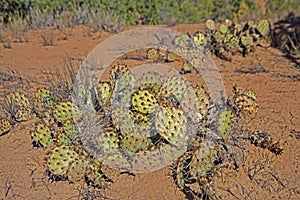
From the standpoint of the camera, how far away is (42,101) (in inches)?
152

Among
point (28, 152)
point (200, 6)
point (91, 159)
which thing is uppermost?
point (91, 159)

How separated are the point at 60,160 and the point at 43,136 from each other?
0.54 m

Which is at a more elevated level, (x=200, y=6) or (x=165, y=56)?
(x=165, y=56)

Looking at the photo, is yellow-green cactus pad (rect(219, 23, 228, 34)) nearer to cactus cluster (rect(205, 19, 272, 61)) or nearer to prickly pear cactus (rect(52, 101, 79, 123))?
cactus cluster (rect(205, 19, 272, 61))

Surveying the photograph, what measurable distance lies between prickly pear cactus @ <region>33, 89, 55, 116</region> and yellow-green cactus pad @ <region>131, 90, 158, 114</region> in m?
1.00

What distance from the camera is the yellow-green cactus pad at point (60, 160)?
9.75ft

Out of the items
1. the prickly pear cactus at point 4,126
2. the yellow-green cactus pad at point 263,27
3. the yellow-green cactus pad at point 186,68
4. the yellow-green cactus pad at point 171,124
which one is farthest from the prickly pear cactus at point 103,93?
the yellow-green cactus pad at point 263,27

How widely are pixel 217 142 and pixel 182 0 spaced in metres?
9.32

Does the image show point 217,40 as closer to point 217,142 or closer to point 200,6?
point 217,142

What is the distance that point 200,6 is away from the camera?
11.9m

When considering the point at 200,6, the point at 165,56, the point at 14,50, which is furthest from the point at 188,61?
the point at 200,6

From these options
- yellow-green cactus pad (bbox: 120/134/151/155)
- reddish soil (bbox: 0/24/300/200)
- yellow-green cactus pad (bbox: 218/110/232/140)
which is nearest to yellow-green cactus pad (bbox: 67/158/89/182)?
reddish soil (bbox: 0/24/300/200)

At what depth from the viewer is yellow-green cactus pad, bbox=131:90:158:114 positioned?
3.14 metres

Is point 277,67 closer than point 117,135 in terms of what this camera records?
No
